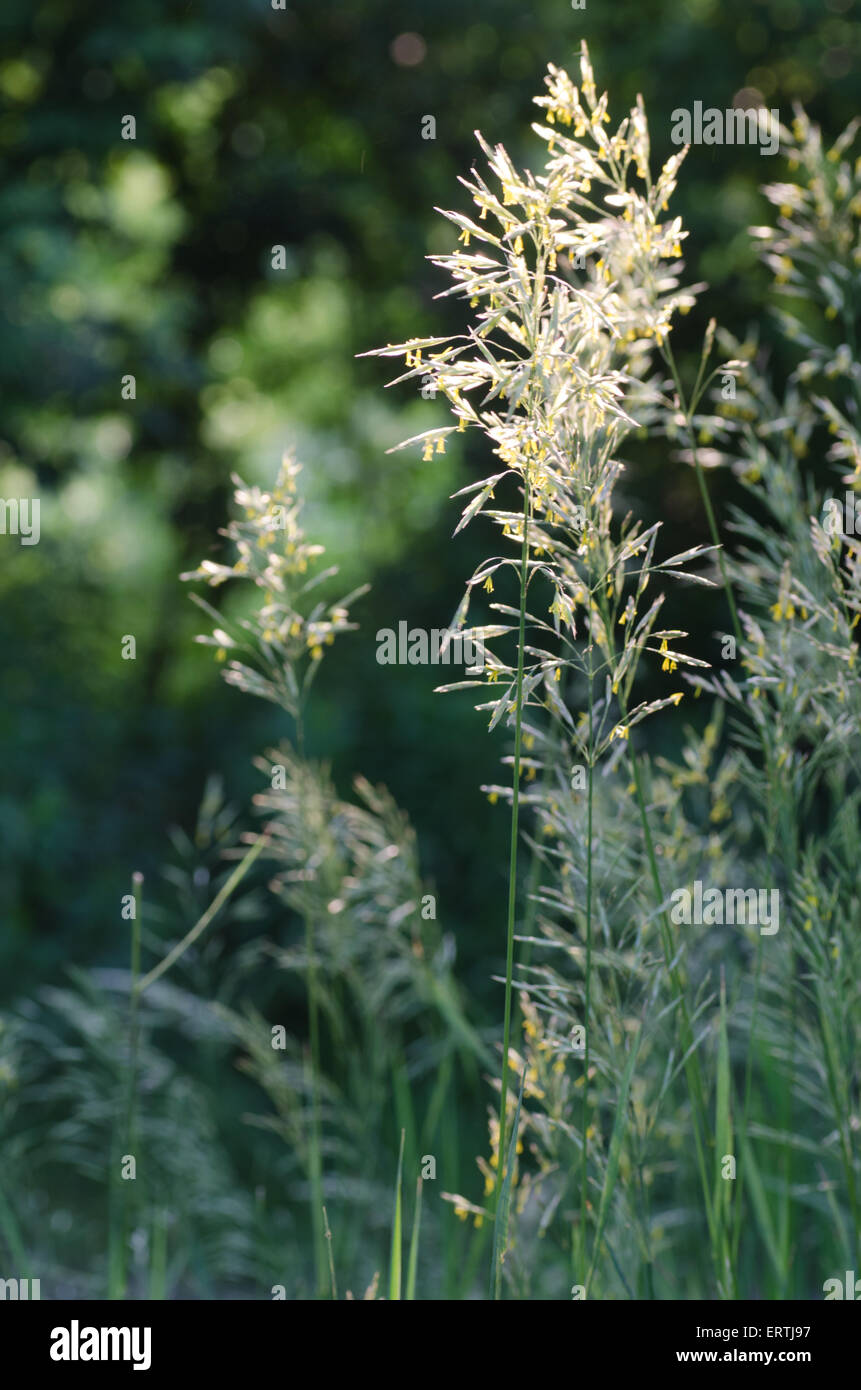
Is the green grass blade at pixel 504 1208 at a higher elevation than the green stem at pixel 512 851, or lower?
lower

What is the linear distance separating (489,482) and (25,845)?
350cm

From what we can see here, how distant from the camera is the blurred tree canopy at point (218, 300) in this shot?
4160 mm

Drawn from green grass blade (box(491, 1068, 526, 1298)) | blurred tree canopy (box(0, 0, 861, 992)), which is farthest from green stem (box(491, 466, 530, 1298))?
blurred tree canopy (box(0, 0, 861, 992))

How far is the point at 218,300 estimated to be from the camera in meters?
5.55

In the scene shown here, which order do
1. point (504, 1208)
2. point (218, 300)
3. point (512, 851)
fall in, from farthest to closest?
point (218, 300) < point (504, 1208) < point (512, 851)

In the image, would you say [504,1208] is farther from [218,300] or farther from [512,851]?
[218,300]

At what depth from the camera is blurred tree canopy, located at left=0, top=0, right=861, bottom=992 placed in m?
4.16

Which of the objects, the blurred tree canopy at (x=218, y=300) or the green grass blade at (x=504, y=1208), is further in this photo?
the blurred tree canopy at (x=218, y=300)

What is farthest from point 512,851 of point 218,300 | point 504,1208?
point 218,300

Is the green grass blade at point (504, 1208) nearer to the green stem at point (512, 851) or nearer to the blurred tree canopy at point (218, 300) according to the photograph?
the green stem at point (512, 851)

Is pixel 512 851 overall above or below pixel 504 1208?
above

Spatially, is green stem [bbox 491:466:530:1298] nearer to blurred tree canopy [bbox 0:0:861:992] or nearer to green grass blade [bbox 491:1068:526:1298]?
green grass blade [bbox 491:1068:526:1298]

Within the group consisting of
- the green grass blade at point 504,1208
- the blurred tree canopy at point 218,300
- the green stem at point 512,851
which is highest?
the blurred tree canopy at point 218,300

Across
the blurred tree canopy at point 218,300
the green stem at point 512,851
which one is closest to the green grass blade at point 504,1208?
the green stem at point 512,851
